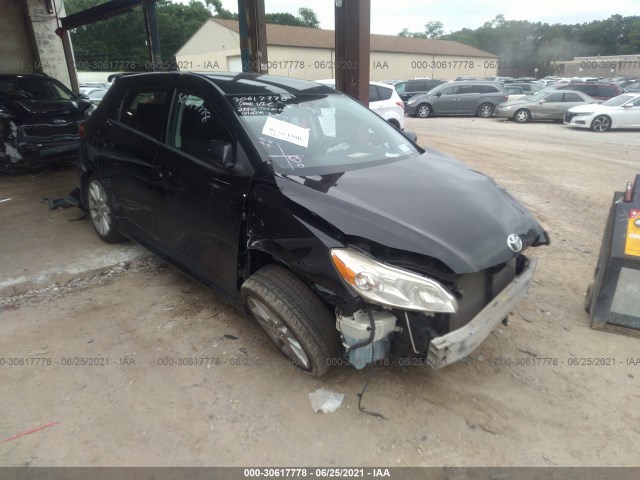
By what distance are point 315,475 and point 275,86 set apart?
261 centimetres

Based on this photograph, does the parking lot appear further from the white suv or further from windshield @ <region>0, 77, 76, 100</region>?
the white suv

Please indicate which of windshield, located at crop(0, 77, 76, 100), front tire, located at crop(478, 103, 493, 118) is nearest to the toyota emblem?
windshield, located at crop(0, 77, 76, 100)

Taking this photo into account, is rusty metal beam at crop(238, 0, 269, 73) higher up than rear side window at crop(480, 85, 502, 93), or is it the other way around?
rusty metal beam at crop(238, 0, 269, 73)

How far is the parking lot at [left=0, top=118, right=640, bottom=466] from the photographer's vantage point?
210cm

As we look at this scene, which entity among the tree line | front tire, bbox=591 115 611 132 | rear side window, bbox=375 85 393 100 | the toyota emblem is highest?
the tree line

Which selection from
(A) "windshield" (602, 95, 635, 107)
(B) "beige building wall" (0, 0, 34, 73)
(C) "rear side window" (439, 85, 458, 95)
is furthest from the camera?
(C) "rear side window" (439, 85, 458, 95)

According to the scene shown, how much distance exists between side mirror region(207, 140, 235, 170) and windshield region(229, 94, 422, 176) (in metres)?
0.19

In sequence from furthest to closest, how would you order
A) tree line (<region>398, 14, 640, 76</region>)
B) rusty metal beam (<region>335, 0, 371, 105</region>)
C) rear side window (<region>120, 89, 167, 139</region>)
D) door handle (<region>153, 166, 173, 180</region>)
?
tree line (<region>398, 14, 640, 76</region>) < rusty metal beam (<region>335, 0, 371, 105</region>) < rear side window (<region>120, 89, 167, 139</region>) < door handle (<region>153, 166, 173, 180</region>)

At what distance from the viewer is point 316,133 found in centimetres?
304

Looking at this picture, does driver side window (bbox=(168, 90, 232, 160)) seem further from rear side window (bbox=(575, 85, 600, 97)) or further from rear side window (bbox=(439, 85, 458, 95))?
rear side window (bbox=(575, 85, 600, 97))

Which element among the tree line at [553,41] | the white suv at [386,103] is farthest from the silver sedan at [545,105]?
the tree line at [553,41]

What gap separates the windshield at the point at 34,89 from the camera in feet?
26.0

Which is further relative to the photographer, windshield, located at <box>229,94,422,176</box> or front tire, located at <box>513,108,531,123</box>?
front tire, located at <box>513,108,531,123</box>

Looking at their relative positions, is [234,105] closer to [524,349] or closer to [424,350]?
[424,350]
